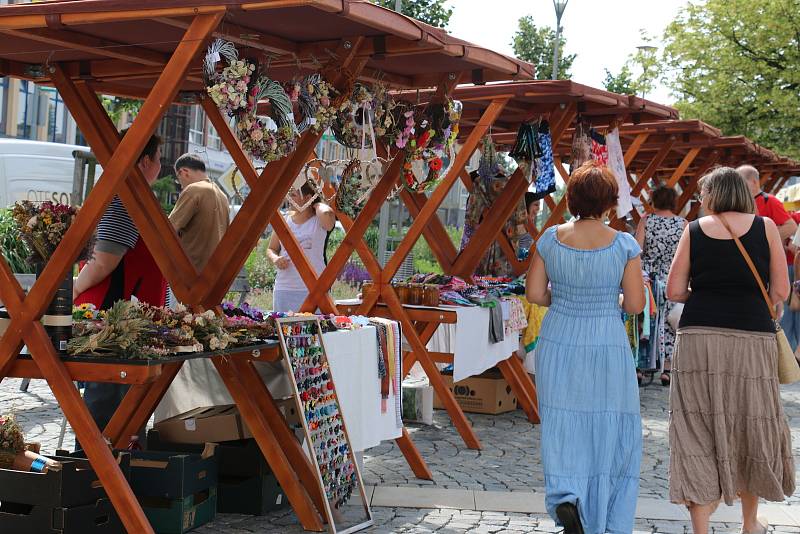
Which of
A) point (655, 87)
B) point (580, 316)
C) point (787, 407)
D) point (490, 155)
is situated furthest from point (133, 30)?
point (655, 87)

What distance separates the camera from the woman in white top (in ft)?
28.9

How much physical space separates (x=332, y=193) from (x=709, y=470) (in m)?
3.95

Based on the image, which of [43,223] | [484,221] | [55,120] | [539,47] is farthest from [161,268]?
[55,120]

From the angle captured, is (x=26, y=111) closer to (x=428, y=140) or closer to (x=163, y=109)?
(x=428, y=140)

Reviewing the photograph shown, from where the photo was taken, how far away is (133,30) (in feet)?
17.0

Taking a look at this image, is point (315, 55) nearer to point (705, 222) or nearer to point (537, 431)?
point (705, 222)

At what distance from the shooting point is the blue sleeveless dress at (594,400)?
528cm

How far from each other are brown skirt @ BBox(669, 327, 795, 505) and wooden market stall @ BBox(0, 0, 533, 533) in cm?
188

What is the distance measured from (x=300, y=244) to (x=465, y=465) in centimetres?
Result: 238

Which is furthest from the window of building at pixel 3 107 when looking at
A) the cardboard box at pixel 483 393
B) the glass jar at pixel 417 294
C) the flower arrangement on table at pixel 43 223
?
the flower arrangement on table at pixel 43 223

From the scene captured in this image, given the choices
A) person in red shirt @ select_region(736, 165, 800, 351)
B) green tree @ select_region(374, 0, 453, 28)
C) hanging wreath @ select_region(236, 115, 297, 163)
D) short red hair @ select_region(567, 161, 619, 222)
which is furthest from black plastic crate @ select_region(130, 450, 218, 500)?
green tree @ select_region(374, 0, 453, 28)

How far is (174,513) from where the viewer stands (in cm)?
526

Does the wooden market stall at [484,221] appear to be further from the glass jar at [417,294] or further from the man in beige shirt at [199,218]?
the man in beige shirt at [199,218]

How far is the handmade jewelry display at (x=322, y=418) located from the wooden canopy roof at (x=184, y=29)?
135 cm
